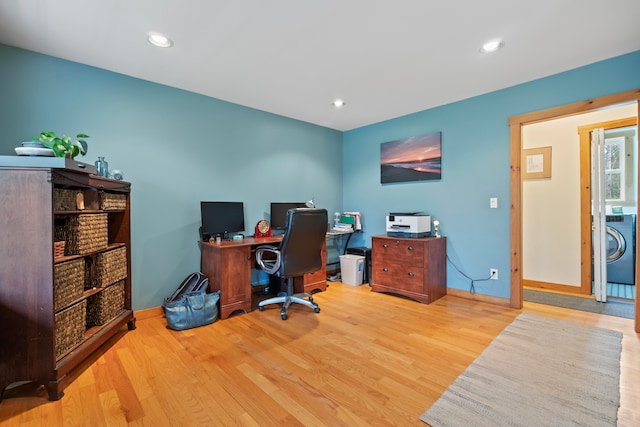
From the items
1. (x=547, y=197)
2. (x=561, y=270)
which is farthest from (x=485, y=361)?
(x=547, y=197)

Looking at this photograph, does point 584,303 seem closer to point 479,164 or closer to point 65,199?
point 479,164

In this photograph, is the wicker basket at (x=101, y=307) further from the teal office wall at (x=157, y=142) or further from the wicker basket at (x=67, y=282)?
the teal office wall at (x=157, y=142)

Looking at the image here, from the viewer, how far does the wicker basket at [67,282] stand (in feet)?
5.53

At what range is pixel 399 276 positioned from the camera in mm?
3467

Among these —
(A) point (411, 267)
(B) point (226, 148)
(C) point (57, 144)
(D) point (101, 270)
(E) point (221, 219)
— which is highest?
(B) point (226, 148)

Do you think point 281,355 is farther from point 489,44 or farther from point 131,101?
point 489,44

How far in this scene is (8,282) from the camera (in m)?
1.59

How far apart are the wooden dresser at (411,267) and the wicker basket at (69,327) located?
2.95 metres

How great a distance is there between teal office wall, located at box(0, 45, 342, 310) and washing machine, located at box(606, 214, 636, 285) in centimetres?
451

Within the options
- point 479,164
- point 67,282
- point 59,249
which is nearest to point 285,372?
point 67,282

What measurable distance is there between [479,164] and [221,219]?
10.1 ft

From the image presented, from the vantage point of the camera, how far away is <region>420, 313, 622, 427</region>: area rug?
4.76 feet

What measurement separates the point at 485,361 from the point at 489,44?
2417 millimetres

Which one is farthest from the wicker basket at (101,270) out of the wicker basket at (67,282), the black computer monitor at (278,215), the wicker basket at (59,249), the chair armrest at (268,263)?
the black computer monitor at (278,215)
